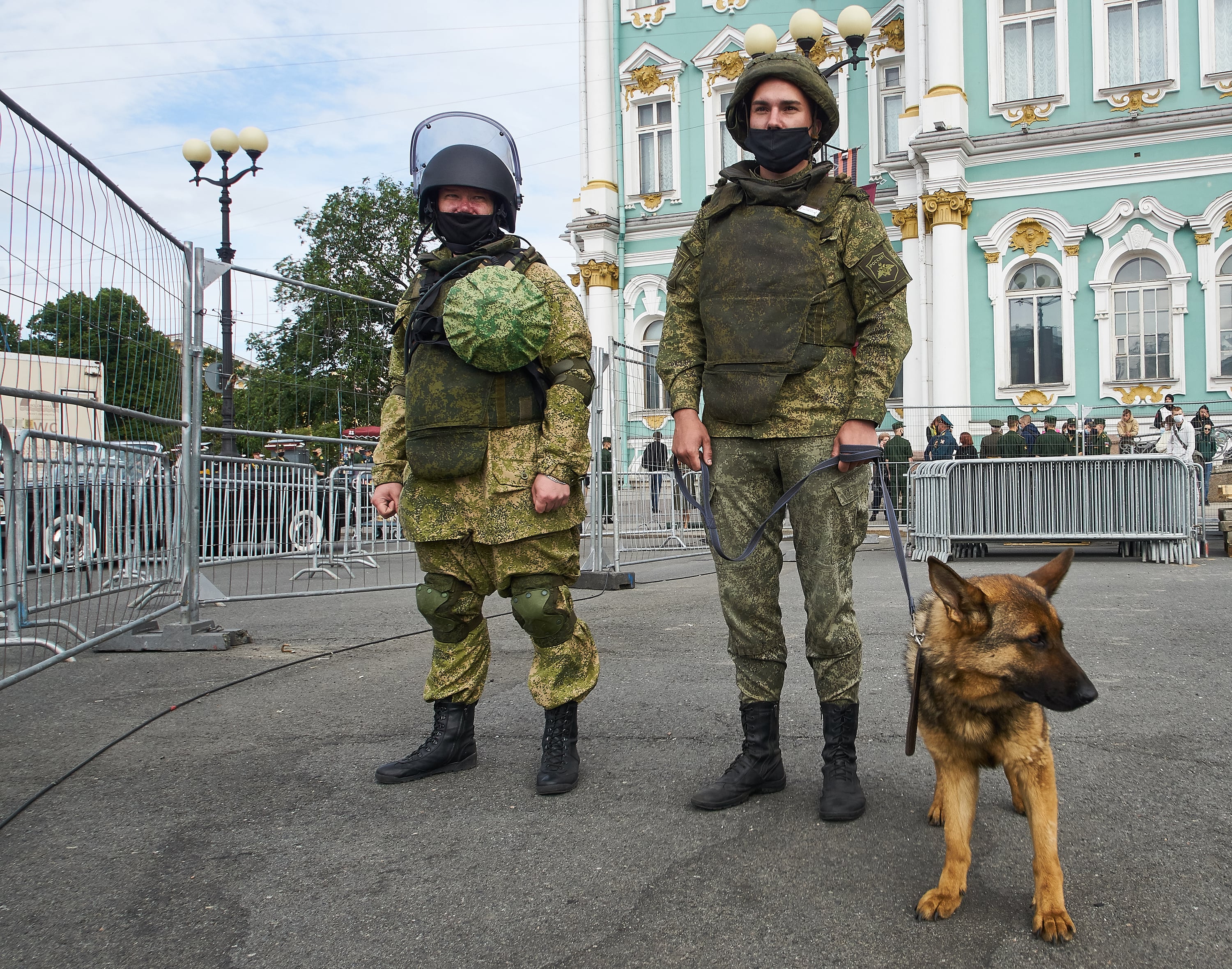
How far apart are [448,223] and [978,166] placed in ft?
67.4

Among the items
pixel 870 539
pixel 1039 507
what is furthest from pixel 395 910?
pixel 870 539

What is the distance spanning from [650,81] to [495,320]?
24.6m

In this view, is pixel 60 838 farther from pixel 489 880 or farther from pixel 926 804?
pixel 926 804

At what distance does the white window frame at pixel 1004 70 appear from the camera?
20.7 metres

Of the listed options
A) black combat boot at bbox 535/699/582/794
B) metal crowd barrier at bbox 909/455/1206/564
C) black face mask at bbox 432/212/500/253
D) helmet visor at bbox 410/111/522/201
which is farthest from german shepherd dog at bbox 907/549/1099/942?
metal crowd barrier at bbox 909/455/1206/564

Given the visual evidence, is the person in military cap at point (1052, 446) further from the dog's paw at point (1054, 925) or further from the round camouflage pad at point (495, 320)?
the dog's paw at point (1054, 925)

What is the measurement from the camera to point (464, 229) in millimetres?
3600

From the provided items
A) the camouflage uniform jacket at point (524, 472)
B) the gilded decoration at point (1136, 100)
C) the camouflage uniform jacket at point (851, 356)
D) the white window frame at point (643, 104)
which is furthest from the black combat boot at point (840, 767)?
the white window frame at point (643, 104)

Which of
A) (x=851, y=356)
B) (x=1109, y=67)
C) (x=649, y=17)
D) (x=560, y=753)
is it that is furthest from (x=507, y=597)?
(x=649, y=17)

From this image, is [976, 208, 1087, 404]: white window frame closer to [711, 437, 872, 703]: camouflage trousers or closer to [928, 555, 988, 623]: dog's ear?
[711, 437, 872, 703]: camouflage trousers

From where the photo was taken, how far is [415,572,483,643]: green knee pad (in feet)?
11.6

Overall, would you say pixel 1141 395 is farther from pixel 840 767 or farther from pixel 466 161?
pixel 466 161

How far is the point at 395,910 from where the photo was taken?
2520 mm

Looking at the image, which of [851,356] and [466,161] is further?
[466,161]
